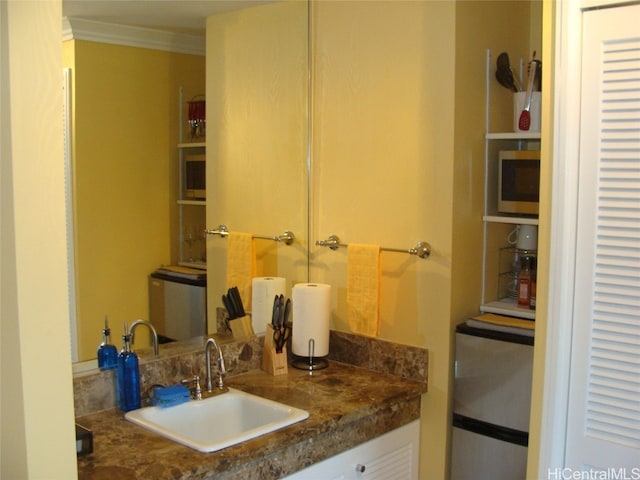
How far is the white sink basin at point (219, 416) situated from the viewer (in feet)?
7.06

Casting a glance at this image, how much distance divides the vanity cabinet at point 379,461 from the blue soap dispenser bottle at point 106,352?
66 centimetres

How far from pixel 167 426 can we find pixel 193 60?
123cm

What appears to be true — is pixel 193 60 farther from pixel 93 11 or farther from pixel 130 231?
pixel 130 231

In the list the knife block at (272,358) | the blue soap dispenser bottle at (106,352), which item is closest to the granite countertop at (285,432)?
the knife block at (272,358)

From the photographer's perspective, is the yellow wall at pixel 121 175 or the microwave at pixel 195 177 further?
the microwave at pixel 195 177

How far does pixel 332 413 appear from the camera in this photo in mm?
2229

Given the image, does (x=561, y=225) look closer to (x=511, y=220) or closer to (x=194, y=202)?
(x=511, y=220)

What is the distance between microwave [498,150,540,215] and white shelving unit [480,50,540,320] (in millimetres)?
46

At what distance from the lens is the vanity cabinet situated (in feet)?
7.26

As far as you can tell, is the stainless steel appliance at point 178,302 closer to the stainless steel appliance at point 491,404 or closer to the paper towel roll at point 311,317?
the paper towel roll at point 311,317

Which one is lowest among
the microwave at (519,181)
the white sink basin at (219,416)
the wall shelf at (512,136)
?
the white sink basin at (219,416)

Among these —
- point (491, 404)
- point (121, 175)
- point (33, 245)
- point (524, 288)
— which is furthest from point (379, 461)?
point (33, 245)

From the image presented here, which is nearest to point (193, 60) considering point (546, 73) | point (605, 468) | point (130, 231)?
point (130, 231)

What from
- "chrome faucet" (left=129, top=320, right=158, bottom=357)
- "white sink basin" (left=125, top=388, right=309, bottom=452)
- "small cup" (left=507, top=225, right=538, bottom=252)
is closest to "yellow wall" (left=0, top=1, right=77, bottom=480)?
"white sink basin" (left=125, top=388, right=309, bottom=452)
